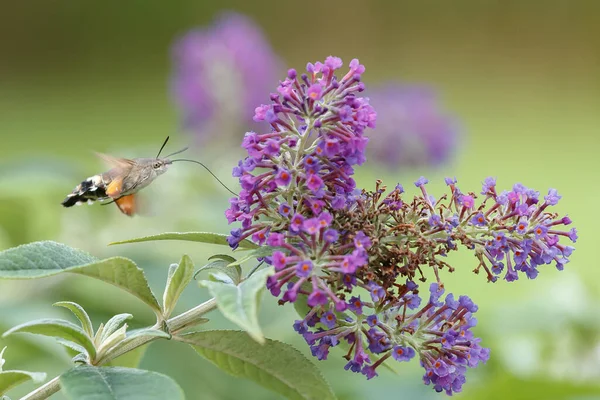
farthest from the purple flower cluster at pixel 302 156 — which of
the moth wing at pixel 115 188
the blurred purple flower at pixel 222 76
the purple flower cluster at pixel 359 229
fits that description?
the blurred purple flower at pixel 222 76

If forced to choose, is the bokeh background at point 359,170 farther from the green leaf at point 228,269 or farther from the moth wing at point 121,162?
the green leaf at point 228,269

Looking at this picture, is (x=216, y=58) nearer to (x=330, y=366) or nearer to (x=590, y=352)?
(x=330, y=366)

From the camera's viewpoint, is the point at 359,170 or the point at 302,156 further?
the point at 359,170

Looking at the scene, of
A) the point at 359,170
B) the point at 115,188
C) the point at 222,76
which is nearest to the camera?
the point at 115,188

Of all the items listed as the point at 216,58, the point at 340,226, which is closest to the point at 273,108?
the point at 340,226

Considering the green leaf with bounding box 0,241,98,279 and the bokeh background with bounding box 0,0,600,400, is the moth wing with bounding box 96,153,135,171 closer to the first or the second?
the bokeh background with bounding box 0,0,600,400

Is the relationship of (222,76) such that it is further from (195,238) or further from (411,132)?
(195,238)

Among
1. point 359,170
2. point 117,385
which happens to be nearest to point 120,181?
point 117,385
